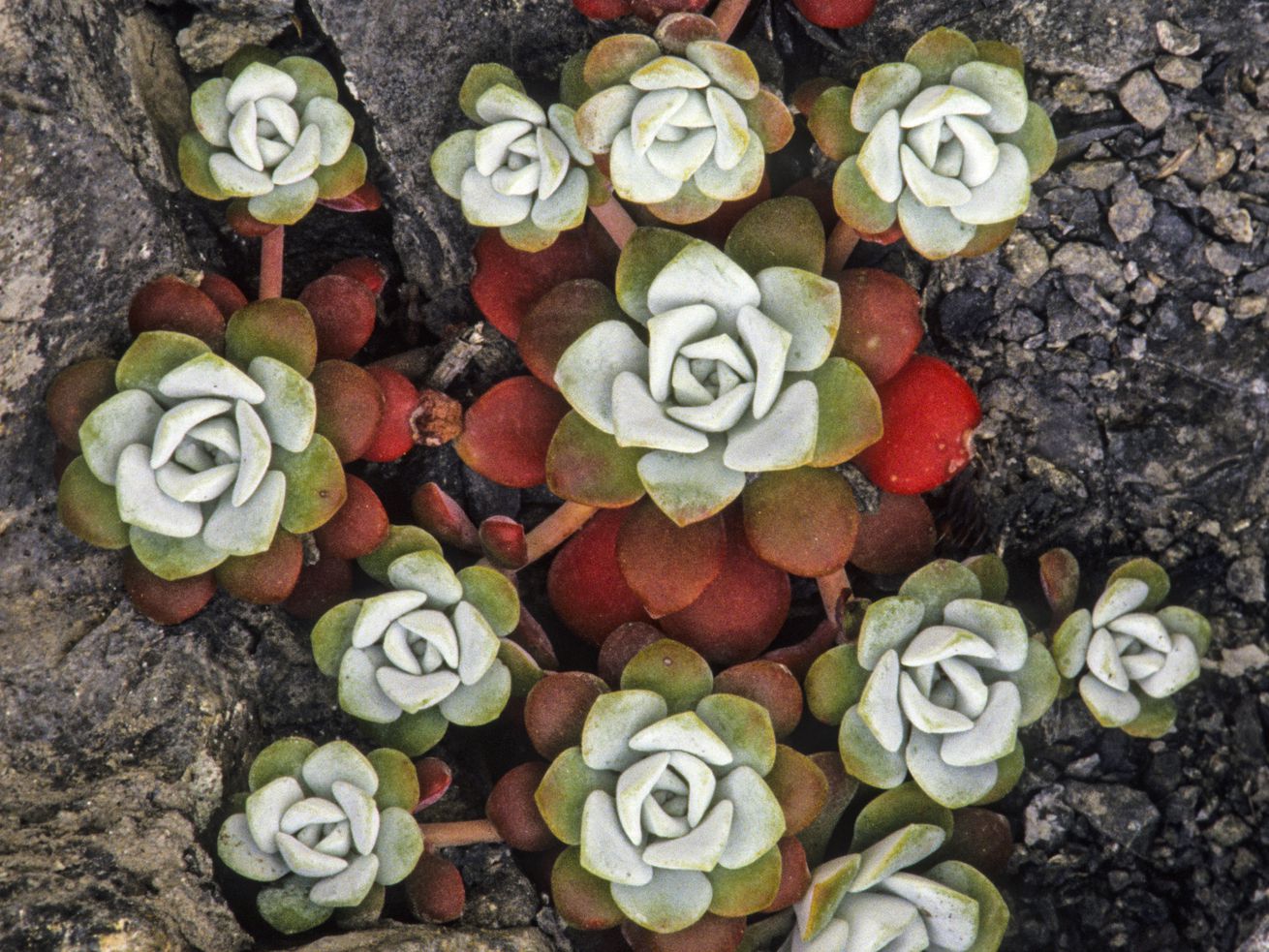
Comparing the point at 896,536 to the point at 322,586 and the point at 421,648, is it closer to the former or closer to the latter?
the point at 421,648

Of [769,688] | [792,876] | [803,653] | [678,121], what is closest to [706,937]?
[792,876]

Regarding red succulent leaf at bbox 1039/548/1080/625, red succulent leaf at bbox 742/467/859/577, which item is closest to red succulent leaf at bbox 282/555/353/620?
red succulent leaf at bbox 742/467/859/577

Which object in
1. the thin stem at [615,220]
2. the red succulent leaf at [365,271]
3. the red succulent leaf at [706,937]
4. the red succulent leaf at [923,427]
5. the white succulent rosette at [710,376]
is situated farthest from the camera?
the red succulent leaf at [365,271]

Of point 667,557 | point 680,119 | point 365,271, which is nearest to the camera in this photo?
point 680,119

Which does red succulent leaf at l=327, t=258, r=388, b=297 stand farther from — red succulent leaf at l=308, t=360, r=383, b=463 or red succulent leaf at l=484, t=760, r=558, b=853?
red succulent leaf at l=484, t=760, r=558, b=853

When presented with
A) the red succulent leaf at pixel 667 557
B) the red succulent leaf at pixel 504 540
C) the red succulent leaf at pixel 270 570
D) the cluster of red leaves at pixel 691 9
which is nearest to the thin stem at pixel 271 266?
the red succulent leaf at pixel 270 570

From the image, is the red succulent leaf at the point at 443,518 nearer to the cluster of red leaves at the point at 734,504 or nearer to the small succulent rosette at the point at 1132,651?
the cluster of red leaves at the point at 734,504

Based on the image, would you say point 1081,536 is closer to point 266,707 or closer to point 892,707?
point 892,707
